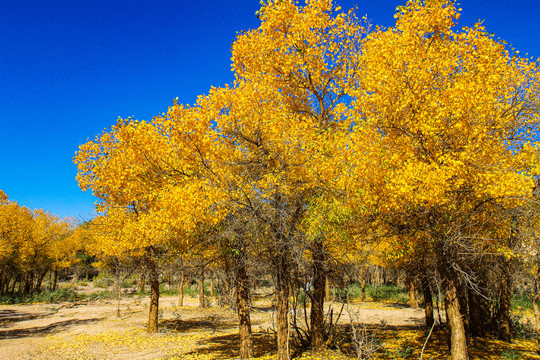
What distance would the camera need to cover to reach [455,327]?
7844 mm

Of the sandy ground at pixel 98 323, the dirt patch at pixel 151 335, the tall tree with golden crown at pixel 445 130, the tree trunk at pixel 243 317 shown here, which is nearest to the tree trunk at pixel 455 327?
the tall tree with golden crown at pixel 445 130

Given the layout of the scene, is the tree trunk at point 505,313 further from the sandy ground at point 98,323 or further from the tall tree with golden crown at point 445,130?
the tall tree with golden crown at point 445,130

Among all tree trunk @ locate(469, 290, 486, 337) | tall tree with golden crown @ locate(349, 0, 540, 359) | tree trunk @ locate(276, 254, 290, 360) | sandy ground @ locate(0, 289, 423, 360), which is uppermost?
tall tree with golden crown @ locate(349, 0, 540, 359)

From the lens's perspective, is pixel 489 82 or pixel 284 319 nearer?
pixel 489 82

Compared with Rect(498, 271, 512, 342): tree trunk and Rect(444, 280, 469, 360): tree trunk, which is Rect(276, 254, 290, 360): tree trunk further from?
Rect(498, 271, 512, 342): tree trunk

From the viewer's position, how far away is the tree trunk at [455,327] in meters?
7.68

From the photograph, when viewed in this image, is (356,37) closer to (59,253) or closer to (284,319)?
(284,319)

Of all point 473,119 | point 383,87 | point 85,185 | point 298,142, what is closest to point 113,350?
point 85,185

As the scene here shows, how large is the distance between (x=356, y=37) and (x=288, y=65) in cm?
242

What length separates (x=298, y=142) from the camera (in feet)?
25.5

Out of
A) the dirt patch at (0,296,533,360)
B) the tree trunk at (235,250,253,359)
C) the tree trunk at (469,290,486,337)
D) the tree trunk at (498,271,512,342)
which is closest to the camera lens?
the tree trunk at (235,250,253,359)

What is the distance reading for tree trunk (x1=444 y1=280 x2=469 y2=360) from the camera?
302 inches

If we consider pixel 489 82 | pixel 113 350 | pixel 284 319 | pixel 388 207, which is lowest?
pixel 113 350

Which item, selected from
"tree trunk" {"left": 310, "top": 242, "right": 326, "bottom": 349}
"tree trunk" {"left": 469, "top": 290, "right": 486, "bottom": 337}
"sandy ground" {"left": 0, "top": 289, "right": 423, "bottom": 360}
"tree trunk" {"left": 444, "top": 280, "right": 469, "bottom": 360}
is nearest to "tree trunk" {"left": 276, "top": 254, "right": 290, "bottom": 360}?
"tree trunk" {"left": 310, "top": 242, "right": 326, "bottom": 349}
